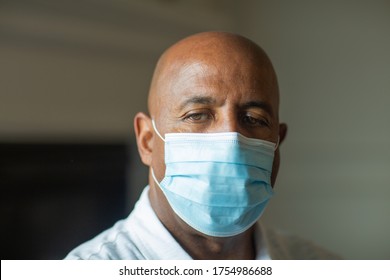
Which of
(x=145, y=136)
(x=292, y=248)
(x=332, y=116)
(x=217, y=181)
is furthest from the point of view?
(x=332, y=116)

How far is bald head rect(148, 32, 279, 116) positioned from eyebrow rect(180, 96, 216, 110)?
0.03m

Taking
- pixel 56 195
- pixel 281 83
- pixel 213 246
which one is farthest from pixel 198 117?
pixel 56 195

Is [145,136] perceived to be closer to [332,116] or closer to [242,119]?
[242,119]

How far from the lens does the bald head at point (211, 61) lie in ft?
2.97

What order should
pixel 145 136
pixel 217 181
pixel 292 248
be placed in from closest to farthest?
pixel 217 181 < pixel 145 136 < pixel 292 248

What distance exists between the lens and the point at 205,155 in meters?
0.88

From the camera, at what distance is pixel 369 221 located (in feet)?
4.13

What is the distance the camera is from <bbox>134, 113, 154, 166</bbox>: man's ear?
100cm

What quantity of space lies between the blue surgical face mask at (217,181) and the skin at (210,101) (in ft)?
0.09

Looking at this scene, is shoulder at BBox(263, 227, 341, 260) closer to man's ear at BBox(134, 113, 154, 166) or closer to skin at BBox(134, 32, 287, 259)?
skin at BBox(134, 32, 287, 259)

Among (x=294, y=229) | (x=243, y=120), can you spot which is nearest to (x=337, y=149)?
(x=294, y=229)

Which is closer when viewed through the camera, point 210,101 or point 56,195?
point 210,101

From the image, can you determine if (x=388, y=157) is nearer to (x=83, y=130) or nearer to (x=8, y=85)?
(x=83, y=130)

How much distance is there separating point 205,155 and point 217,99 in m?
0.11
